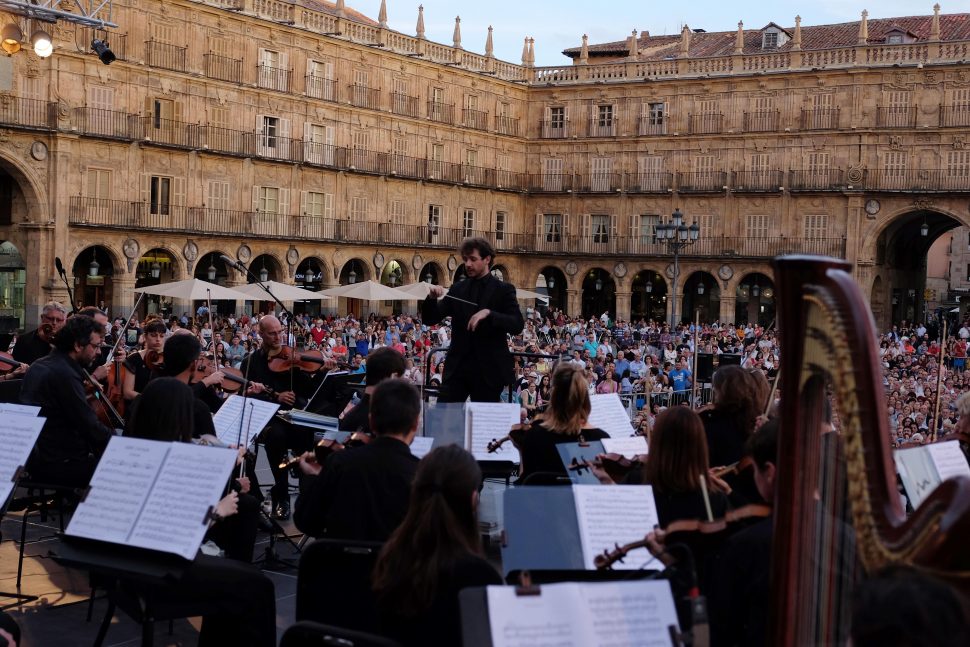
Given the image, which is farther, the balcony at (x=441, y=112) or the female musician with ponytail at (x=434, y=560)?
the balcony at (x=441, y=112)

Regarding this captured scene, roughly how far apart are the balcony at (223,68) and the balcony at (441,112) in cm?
869

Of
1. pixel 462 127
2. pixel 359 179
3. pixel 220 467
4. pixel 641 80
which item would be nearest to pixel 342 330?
pixel 359 179

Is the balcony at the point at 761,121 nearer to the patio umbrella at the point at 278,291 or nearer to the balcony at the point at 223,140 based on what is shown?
the balcony at the point at 223,140

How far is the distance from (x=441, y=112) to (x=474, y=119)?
5.84ft

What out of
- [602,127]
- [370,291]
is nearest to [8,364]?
[370,291]

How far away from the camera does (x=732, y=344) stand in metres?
30.3

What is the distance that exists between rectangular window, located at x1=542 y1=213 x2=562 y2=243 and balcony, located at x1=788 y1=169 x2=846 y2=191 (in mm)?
9687

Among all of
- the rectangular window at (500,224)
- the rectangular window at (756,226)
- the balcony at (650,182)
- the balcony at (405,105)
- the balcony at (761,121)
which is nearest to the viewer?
the balcony at (405,105)

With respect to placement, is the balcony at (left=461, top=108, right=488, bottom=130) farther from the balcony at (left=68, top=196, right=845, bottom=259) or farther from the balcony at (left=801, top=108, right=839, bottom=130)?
the balcony at (left=801, top=108, right=839, bottom=130)

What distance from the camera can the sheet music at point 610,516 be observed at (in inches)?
153

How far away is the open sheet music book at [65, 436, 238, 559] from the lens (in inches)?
149

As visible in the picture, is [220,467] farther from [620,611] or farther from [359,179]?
[359,179]

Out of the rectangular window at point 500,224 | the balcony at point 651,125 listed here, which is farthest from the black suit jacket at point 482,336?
the rectangular window at point 500,224

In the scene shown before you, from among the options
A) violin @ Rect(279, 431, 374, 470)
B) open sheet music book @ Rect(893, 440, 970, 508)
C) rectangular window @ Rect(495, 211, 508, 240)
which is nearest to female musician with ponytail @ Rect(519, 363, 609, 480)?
violin @ Rect(279, 431, 374, 470)
